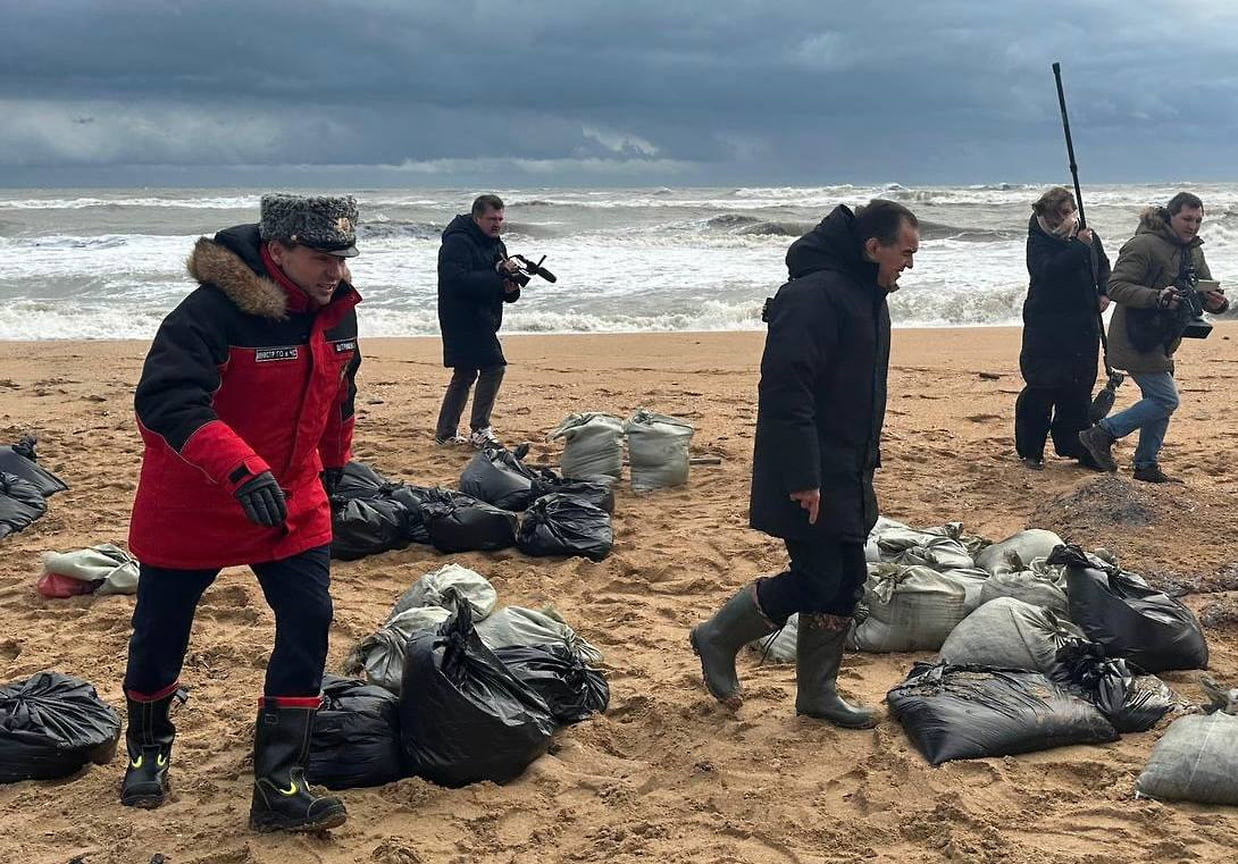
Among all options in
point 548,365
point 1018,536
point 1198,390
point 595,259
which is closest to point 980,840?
point 1018,536

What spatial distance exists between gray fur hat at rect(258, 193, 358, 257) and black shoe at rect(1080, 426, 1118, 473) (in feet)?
18.3

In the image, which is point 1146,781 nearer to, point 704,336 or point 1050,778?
point 1050,778

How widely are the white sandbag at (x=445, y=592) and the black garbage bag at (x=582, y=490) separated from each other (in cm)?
157

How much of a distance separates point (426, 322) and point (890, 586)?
41.8ft

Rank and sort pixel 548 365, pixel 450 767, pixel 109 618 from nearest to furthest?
pixel 450 767 → pixel 109 618 → pixel 548 365

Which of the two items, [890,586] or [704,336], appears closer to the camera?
[890,586]

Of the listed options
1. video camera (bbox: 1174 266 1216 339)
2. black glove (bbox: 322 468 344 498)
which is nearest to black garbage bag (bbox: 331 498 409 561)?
black glove (bbox: 322 468 344 498)

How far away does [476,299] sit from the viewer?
8.02 meters

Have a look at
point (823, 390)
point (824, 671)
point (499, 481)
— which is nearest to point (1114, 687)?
point (824, 671)

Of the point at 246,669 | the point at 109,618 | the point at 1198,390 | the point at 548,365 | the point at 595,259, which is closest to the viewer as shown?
the point at 246,669

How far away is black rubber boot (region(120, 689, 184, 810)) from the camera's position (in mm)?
3406

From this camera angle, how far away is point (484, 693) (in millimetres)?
3574

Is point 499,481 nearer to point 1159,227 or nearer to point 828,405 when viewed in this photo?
point 828,405

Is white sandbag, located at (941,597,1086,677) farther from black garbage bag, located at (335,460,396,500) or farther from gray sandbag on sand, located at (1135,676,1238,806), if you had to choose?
black garbage bag, located at (335,460,396,500)
